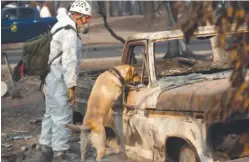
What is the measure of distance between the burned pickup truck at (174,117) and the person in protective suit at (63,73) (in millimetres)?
624

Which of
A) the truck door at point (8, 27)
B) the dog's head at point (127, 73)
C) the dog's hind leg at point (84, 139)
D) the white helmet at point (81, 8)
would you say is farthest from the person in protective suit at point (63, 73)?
the truck door at point (8, 27)

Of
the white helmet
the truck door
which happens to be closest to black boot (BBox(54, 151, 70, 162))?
the white helmet

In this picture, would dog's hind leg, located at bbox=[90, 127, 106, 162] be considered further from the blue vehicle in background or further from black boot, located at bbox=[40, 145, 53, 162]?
the blue vehicle in background

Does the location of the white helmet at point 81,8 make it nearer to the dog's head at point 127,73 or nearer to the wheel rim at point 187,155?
the dog's head at point 127,73

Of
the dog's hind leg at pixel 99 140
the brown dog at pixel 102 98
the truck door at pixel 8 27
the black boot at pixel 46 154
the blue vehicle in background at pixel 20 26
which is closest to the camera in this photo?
the brown dog at pixel 102 98

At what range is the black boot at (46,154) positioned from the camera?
26.0 feet

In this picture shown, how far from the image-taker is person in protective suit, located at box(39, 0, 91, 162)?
7379mm

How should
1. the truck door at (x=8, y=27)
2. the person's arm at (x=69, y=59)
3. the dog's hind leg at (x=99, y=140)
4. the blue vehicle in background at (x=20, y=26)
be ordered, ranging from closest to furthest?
the dog's hind leg at (x=99, y=140) < the person's arm at (x=69, y=59) < the truck door at (x=8, y=27) < the blue vehicle in background at (x=20, y=26)

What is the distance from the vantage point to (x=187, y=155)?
5934 millimetres

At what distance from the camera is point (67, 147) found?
7797mm

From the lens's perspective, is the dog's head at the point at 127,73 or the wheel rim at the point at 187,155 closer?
the wheel rim at the point at 187,155

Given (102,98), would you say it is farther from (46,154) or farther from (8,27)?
(8,27)

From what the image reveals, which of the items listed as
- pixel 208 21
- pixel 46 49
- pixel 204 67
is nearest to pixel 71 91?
pixel 46 49

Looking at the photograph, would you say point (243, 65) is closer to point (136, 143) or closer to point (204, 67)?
point (136, 143)
